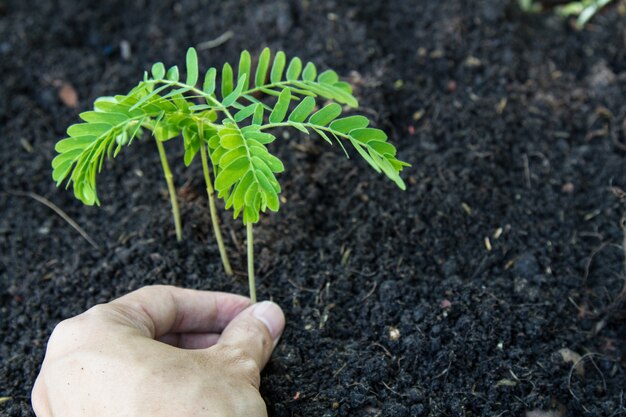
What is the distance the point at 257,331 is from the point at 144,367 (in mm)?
397

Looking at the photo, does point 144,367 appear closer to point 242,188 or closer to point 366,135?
point 242,188

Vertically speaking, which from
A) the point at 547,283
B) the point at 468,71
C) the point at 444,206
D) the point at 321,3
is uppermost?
the point at 321,3

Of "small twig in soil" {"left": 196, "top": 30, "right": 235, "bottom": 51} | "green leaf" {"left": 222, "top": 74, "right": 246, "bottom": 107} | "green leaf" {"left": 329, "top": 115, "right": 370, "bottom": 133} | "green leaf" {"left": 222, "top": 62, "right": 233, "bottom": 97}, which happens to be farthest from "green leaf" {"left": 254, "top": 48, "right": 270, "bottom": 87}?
"small twig in soil" {"left": 196, "top": 30, "right": 235, "bottom": 51}

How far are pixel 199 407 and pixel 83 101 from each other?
6.34ft

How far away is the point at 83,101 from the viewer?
3.12 m

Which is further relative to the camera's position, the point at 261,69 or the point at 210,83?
the point at 261,69

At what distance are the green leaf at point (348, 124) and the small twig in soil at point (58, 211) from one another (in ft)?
3.77

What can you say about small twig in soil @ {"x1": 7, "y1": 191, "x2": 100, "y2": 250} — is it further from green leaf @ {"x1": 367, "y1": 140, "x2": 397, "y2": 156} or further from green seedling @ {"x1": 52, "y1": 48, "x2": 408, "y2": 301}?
green leaf @ {"x1": 367, "y1": 140, "x2": 397, "y2": 156}

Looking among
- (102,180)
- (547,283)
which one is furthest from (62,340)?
(547,283)

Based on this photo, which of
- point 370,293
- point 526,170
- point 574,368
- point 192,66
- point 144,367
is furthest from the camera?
point 526,170

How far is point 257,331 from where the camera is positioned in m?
1.97

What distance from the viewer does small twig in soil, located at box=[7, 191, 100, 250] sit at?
258 centimetres

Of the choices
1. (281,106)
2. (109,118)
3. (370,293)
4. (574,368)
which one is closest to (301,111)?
(281,106)

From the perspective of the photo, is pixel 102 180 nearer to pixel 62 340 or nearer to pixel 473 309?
pixel 62 340
